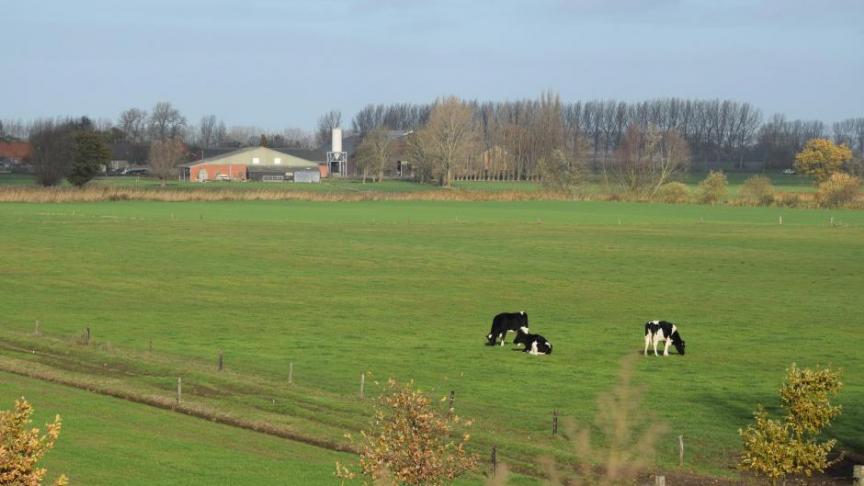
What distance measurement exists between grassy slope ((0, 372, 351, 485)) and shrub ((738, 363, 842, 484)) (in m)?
7.41

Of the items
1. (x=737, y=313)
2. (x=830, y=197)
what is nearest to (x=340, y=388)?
(x=737, y=313)

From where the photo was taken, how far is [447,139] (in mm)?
190000

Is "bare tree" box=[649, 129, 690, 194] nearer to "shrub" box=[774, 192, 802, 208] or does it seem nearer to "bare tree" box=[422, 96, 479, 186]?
"shrub" box=[774, 192, 802, 208]

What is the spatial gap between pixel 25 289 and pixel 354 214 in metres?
58.3

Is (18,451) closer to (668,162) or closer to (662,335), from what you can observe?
(662,335)

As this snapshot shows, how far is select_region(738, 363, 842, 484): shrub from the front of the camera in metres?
A: 20.6

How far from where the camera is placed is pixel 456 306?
1997 inches

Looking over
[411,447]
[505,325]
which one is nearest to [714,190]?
[505,325]

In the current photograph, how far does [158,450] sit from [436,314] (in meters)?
24.1

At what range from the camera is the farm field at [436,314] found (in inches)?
1180

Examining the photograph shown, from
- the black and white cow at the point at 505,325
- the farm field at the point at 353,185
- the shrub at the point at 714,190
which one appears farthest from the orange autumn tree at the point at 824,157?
the black and white cow at the point at 505,325

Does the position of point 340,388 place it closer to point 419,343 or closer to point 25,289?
point 419,343

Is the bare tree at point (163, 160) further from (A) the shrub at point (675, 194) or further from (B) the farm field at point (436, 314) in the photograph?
(B) the farm field at point (436, 314)

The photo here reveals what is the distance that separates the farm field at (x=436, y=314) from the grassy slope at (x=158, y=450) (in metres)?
0.25
